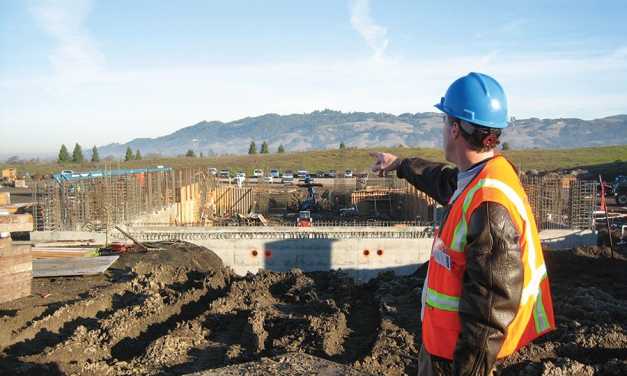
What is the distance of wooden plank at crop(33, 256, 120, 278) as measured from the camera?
498 inches

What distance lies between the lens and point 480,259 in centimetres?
215

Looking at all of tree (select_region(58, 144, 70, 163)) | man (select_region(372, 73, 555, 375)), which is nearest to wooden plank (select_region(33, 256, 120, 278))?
Answer: man (select_region(372, 73, 555, 375))

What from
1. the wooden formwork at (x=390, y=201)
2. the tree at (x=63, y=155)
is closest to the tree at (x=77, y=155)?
the tree at (x=63, y=155)

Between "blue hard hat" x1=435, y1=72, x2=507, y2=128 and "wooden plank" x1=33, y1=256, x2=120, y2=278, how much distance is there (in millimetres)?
11975

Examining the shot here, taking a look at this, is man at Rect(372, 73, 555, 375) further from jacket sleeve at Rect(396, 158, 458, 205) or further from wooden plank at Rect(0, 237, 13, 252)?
wooden plank at Rect(0, 237, 13, 252)

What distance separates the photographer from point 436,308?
7.88 feet

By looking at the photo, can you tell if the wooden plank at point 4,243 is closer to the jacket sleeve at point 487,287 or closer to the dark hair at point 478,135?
the dark hair at point 478,135

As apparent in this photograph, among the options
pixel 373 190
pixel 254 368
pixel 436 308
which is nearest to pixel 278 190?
pixel 373 190

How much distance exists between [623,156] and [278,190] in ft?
170

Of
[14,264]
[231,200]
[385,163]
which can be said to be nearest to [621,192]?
[231,200]

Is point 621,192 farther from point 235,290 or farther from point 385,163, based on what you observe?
point 385,163

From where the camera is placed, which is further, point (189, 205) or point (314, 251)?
point (189, 205)

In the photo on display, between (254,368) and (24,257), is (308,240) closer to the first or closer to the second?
(24,257)

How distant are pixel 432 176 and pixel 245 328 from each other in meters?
6.65
